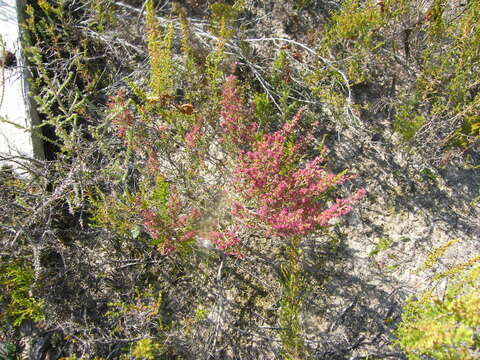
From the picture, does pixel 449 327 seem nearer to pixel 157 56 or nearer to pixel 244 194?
pixel 244 194

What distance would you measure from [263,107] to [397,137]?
4.19ft

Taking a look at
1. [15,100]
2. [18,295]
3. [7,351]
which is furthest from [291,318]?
[15,100]

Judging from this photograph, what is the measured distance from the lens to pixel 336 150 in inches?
120

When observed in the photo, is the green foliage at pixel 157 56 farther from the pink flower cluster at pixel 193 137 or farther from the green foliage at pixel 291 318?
the green foliage at pixel 291 318

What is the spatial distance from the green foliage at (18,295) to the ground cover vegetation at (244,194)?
0.05 feet

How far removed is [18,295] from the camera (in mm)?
2326

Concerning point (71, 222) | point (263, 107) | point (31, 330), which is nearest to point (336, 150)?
point (263, 107)

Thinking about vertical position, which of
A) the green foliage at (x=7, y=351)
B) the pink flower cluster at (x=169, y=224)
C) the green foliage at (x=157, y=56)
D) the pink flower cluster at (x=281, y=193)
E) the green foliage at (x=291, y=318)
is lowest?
the green foliage at (x=7, y=351)

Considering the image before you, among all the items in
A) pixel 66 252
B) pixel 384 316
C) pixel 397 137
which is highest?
pixel 397 137

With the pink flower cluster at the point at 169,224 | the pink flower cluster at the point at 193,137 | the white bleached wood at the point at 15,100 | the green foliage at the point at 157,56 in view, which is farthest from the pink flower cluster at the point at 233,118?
the white bleached wood at the point at 15,100

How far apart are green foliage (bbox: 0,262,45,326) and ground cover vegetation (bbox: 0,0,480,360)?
2cm

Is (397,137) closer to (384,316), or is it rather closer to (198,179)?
(384,316)

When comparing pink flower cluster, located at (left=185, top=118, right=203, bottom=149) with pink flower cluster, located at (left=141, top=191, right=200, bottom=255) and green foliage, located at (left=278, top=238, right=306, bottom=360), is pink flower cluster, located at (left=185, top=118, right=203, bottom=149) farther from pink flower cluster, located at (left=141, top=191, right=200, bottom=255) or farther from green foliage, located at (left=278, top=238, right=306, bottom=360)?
green foliage, located at (left=278, top=238, right=306, bottom=360)

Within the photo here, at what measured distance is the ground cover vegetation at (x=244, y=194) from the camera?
2361 mm
